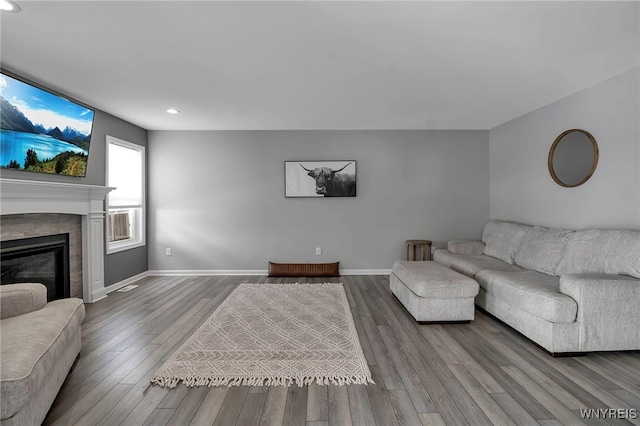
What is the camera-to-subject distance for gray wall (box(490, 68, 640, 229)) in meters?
2.95

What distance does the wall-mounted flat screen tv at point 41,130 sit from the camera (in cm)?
278

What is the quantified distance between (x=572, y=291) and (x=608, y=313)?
296mm

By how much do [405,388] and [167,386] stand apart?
1.62 m

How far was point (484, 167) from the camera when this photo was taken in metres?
5.34

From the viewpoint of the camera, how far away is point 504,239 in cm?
423

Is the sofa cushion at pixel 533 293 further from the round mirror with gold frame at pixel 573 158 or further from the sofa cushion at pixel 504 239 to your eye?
the round mirror with gold frame at pixel 573 158

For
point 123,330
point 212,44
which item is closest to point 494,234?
point 212,44

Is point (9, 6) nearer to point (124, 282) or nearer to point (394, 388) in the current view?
point (394, 388)

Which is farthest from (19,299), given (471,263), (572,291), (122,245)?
(471,263)

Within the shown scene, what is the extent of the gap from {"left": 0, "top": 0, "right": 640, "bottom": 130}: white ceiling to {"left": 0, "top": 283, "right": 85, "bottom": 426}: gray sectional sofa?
1.99 meters

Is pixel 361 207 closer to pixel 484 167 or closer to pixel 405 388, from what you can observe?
pixel 484 167

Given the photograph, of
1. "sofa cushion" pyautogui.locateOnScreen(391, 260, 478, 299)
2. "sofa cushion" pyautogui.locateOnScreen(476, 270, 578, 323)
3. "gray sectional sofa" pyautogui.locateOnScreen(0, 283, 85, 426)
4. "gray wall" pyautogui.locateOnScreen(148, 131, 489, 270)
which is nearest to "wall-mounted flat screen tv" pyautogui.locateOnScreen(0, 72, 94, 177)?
"gray sectional sofa" pyautogui.locateOnScreen(0, 283, 85, 426)

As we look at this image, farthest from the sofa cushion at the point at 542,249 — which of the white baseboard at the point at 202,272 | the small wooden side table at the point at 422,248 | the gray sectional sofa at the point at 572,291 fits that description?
the white baseboard at the point at 202,272

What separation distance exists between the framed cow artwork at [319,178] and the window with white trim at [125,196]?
245 cm
